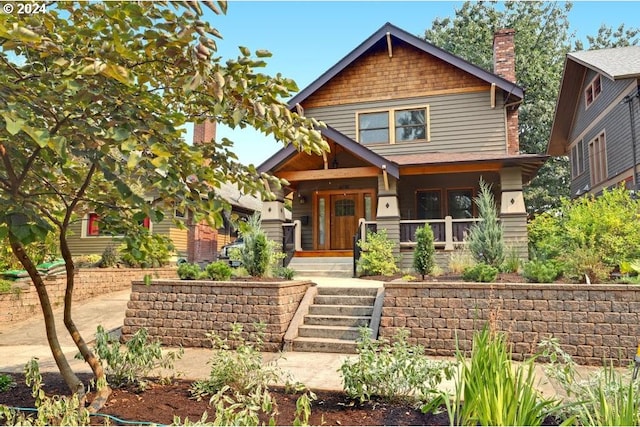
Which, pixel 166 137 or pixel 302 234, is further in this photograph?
pixel 302 234

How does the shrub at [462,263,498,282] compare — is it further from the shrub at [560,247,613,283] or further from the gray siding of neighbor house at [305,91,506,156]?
the gray siding of neighbor house at [305,91,506,156]

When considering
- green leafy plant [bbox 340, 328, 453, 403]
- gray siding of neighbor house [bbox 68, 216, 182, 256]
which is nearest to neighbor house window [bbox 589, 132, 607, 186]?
green leafy plant [bbox 340, 328, 453, 403]

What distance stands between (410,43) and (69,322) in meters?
13.6

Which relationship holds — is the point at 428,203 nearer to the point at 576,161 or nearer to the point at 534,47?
the point at 576,161

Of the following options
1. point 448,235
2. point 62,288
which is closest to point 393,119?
point 448,235

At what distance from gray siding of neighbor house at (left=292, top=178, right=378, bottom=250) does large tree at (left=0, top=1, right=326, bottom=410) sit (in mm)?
11396

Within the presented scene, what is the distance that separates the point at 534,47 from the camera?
29609 millimetres

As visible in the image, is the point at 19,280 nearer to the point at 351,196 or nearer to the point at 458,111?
the point at 351,196

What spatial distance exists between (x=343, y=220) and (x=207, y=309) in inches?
308

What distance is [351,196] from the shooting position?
15.1 meters

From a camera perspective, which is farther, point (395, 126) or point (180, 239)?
point (180, 239)

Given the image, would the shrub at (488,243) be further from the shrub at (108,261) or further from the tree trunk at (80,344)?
the shrub at (108,261)

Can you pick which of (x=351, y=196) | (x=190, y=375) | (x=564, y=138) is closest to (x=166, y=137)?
(x=190, y=375)

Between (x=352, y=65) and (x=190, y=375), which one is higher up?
(x=352, y=65)
